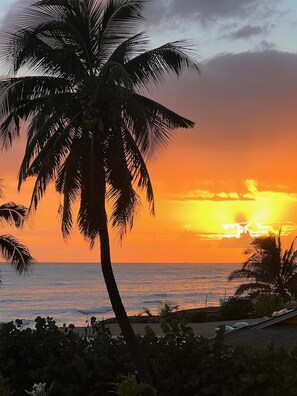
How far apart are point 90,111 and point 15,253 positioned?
55.1ft

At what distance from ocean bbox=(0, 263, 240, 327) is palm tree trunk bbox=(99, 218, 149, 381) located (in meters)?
58.8

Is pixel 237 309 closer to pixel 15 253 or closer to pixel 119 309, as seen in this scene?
pixel 15 253

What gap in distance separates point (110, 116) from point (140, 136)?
734 mm

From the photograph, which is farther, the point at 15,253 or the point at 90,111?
the point at 15,253

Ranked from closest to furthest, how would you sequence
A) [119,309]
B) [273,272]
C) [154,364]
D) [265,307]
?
[154,364]
[119,309]
[265,307]
[273,272]

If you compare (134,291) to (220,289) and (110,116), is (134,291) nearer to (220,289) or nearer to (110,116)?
(220,289)

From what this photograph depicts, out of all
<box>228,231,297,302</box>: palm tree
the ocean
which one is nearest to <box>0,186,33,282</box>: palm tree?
<box>228,231,297,302</box>: palm tree

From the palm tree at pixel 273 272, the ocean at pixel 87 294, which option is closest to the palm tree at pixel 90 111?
the palm tree at pixel 273 272

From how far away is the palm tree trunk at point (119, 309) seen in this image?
12.9 meters

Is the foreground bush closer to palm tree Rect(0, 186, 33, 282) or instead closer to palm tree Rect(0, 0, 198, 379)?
palm tree Rect(0, 0, 198, 379)

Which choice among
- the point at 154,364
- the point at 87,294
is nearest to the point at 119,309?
the point at 154,364

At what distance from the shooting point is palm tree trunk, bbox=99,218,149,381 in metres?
12.9

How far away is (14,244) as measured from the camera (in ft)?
96.1

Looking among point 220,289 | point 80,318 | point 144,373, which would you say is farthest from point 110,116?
point 220,289
